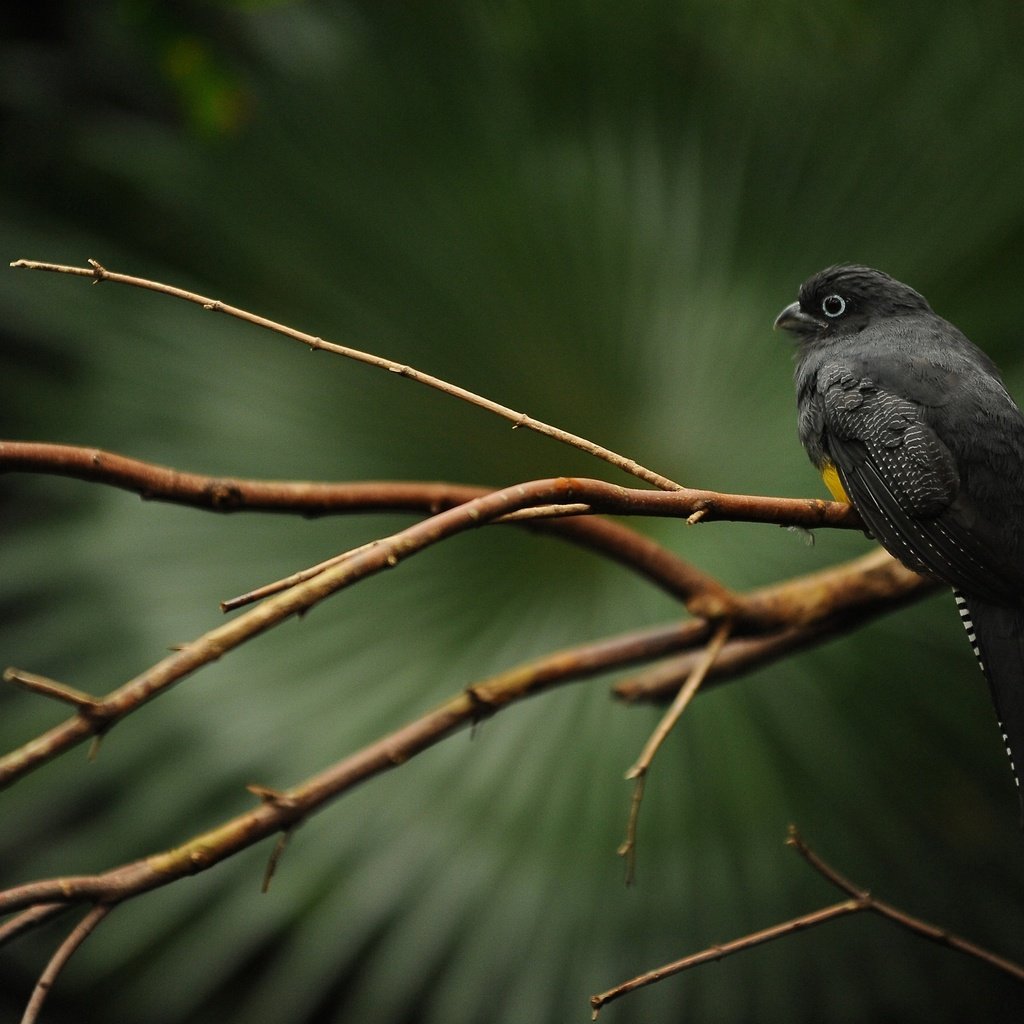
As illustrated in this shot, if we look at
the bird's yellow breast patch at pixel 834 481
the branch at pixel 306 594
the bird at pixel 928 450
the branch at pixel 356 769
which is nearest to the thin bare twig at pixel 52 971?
Result: the branch at pixel 356 769

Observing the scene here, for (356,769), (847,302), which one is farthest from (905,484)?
(356,769)

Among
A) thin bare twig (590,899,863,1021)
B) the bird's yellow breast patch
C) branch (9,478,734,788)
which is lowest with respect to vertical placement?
thin bare twig (590,899,863,1021)

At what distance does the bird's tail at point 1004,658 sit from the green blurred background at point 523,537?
0.81m

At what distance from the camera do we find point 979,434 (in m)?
1.25

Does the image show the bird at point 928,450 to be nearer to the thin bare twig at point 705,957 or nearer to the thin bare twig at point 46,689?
the thin bare twig at point 705,957

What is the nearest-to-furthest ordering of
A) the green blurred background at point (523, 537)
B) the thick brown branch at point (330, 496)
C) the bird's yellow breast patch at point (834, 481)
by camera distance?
the thick brown branch at point (330, 496)
the bird's yellow breast patch at point (834, 481)
the green blurred background at point (523, 537)

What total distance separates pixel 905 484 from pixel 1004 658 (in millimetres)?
223

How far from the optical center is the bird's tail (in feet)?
3.59

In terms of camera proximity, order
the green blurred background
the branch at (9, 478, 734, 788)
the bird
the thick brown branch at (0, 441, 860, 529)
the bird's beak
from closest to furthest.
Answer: the branch at (9, 478, 734, 788), the thick brown branch at (0, 441, 860, 529), the bird, the bird's beak, the green blurred background

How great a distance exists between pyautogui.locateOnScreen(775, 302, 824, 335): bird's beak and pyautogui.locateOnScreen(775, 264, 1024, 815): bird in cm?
5

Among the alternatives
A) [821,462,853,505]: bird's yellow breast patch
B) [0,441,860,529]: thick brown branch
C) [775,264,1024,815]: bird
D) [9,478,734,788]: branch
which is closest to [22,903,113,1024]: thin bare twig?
[9,478,734,788]: branch

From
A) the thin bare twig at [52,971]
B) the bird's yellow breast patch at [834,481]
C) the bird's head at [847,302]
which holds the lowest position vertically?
the thin bare twig at [52,971]

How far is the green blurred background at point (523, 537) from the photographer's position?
1.97 meters

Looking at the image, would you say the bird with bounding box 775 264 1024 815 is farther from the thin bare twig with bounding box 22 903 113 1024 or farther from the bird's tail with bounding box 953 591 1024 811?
the thin bare twig with bounding box 22 903 113 1024
